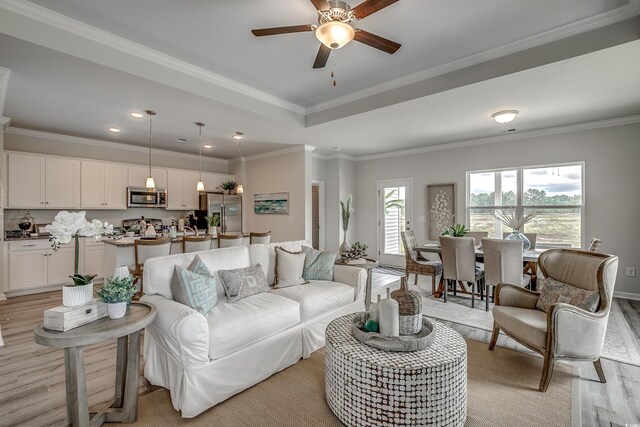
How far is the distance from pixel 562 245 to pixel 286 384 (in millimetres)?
5199

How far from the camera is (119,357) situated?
1990 millimetres

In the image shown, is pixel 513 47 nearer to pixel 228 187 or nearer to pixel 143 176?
pixel 228 187

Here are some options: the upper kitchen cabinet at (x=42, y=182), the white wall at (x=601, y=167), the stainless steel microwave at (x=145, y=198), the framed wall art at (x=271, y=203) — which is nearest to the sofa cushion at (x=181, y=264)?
the framed wall art at (x=271, y=203)

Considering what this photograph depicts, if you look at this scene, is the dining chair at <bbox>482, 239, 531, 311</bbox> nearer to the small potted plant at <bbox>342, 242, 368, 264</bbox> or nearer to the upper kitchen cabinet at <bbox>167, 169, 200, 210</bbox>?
the small potted plant at <bbox>342, 242, 368, 264</bbox>

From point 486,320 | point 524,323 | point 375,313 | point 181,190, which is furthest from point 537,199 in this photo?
point 181,190

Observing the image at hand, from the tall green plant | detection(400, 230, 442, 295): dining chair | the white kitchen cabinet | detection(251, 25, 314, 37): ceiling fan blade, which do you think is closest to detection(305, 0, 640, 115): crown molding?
detection(251, 25, 314, 37): ceiling fan blade

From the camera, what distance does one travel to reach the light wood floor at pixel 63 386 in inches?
77.4

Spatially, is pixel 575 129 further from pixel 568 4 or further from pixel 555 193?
pixel 568 4

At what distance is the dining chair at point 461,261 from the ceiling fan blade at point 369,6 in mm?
3214

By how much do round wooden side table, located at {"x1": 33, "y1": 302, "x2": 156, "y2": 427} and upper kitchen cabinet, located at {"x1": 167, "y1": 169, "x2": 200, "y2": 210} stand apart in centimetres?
522

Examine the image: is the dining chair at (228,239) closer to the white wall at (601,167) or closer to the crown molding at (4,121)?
the crown molding at (4,121)

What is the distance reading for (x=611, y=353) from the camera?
2.85m

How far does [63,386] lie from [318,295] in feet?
6.88

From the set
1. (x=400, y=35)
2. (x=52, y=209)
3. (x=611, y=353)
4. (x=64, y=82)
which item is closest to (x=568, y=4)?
(x=400, y=35)
